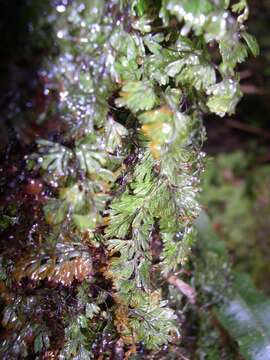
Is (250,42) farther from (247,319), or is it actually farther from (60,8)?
(247,319)

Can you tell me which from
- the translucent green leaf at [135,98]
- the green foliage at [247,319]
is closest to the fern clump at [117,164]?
the translucent green leaf at [135,98]

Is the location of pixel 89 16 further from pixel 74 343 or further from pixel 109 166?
pixel 74 343

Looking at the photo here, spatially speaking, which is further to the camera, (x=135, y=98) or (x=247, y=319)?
(x=247, y=319)

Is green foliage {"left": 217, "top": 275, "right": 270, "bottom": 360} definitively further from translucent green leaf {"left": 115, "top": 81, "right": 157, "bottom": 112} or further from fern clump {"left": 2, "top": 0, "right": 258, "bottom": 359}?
translucent green leaf {"left": 115, "top": 81, "right": 157, "bottom": 112}

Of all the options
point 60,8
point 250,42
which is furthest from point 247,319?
point 60,8

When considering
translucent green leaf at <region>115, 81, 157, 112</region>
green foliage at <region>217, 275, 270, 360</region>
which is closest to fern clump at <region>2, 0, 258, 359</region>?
translucent green leaf at <region>115, 81, 157, 112</region>

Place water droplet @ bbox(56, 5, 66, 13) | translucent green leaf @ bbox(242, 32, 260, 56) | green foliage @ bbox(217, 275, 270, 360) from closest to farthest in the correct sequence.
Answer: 1. water droplet @ bbox(56, 5, 66, 13)
2. translucent green leaf @ bbox(242, 32, 260, 56)
3. green foliage @ bbox(217, 275, 270, 360)

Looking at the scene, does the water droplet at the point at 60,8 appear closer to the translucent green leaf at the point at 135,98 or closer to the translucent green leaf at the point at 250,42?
the translucent green leaf at the point at 135,98

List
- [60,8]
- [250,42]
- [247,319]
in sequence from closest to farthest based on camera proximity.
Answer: [60,8] < [250,42] < [247,319]
